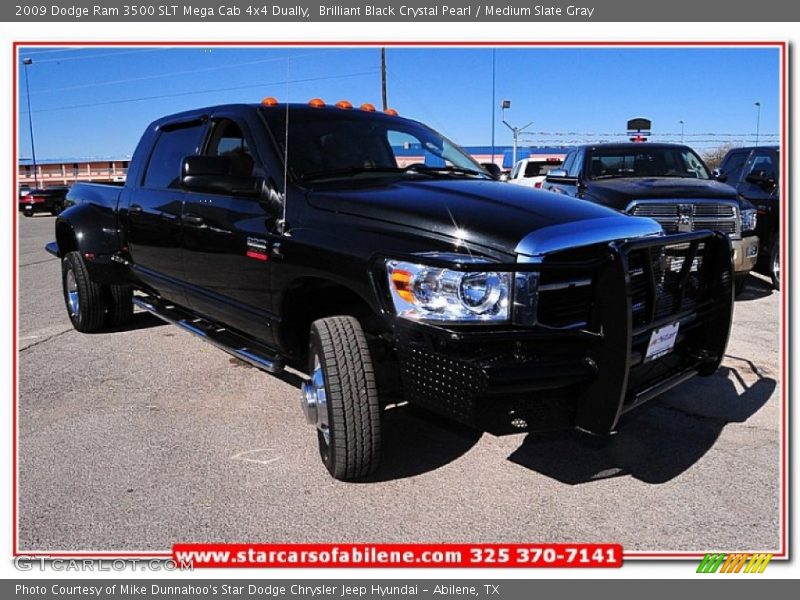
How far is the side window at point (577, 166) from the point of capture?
8.68 m

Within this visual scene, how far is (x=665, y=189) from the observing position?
737 centimetres

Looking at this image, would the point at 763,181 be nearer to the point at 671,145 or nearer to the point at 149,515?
the point at 671,145

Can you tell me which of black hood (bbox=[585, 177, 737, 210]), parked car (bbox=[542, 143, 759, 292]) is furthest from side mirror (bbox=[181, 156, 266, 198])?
black hood (bbox=[585, 177, 737, 210])

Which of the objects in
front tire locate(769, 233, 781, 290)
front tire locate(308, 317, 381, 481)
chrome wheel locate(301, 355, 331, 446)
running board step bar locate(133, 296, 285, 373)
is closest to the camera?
front tire locate(308, 317, 381, 481)

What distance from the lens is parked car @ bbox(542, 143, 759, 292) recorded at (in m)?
7.13

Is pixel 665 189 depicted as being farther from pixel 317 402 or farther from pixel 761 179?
pixel 317 402

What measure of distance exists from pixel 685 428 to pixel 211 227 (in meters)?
3.03

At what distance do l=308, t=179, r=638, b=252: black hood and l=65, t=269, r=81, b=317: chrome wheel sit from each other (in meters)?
3.74

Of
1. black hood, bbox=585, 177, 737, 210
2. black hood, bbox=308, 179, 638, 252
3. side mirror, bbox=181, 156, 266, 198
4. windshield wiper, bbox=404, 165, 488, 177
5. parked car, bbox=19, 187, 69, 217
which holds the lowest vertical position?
black hood, bbox=308, 179, 638, 252

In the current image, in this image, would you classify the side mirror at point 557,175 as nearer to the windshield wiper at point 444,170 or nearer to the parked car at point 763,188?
the parked car at point 763,188

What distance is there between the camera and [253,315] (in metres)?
3.93

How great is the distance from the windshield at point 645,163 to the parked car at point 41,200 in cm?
2654

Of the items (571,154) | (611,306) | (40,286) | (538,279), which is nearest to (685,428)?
(611,306)

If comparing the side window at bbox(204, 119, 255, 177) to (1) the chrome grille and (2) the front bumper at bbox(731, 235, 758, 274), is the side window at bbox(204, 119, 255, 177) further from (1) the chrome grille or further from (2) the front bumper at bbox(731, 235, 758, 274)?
(2) the front bumper at bbox(731, 235, 758, 274)
